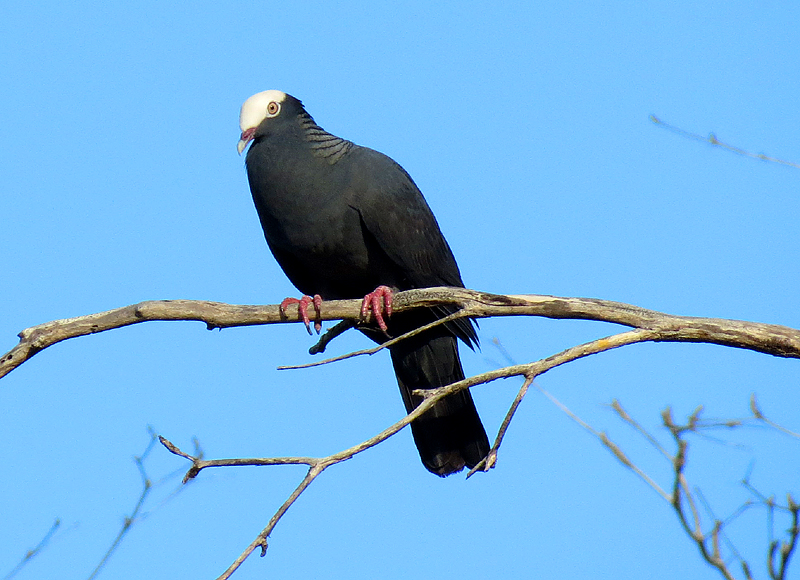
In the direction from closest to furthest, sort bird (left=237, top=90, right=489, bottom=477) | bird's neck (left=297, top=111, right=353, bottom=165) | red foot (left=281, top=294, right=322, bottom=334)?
red foot (left=281, top=294, right=322, bottom=334) < bird (left=237, top=90, right=489, bottom=477) < bird's neck (left=297, top=111, right=353, bottom=165)

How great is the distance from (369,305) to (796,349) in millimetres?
1935

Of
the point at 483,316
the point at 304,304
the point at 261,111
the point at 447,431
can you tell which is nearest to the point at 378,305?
the point at 304,304

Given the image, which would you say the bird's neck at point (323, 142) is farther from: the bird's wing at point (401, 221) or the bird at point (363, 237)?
the bird's wing at point (401, 221)

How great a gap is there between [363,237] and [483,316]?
1.41m

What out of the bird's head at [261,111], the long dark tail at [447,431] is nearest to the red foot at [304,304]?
the long dark tail at [447,431]

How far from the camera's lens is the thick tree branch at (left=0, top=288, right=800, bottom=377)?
11.1 feet

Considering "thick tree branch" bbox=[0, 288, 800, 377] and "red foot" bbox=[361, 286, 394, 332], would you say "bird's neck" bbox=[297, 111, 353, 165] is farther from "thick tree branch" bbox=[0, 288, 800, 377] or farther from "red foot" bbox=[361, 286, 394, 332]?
"thick tree branch" bbox=[0, 288, 800, 377]

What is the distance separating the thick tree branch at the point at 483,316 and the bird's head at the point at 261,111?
4.86 feet

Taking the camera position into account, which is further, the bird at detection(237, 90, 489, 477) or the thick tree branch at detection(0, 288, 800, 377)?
the bird at detection(237, 90, 489, 477)

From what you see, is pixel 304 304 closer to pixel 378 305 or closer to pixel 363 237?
pixel 378 305

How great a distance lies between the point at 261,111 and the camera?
522 centimetres

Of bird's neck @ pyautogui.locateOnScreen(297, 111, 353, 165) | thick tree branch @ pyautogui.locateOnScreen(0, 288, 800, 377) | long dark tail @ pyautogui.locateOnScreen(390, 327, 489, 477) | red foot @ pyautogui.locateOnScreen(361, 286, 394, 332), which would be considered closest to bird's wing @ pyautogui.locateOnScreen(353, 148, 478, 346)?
bird's neck @ pyautogui.locateOnScreen(297, 111, 353, 165)

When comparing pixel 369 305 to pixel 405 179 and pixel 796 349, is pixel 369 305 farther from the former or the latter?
pixel 796 349

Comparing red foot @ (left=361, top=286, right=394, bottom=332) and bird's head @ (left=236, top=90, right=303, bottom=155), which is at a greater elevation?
bird's head @ (left=236, top=90, right=303, bottom=155)
